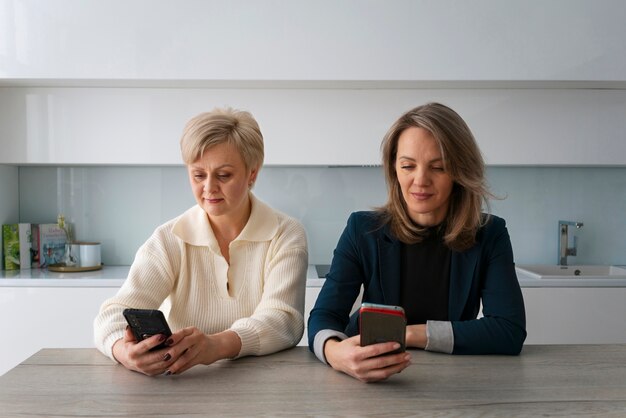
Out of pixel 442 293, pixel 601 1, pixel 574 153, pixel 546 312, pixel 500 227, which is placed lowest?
pixel 546 312

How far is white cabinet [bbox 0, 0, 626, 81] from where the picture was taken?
312cm

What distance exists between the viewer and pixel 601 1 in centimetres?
313

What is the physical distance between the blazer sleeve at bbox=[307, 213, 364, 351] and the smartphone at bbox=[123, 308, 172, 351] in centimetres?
38

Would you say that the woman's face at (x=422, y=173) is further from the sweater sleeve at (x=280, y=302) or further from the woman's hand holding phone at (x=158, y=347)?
the woman's hand holding phone at (x=158, y=347)

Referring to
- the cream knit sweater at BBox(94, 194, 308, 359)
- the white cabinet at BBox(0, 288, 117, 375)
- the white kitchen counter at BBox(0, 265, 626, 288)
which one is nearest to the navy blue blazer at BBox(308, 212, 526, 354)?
the cream knit sweater at BBox(94, 194, 308, 359)

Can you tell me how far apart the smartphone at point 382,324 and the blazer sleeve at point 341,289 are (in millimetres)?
273

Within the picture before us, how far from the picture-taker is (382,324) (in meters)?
1.32

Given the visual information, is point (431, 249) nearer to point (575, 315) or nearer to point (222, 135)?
point (222, 135)

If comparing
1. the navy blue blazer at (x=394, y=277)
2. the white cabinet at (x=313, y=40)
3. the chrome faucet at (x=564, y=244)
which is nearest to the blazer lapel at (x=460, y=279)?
the navy blue blazer at (x=394, y=277)

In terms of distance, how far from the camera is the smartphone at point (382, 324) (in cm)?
130

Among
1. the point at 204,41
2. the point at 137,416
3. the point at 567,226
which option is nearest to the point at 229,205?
the point at 137,416

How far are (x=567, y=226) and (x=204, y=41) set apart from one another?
2.18 meters

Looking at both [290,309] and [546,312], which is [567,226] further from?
[290,309]

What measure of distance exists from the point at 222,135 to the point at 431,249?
0.65m
